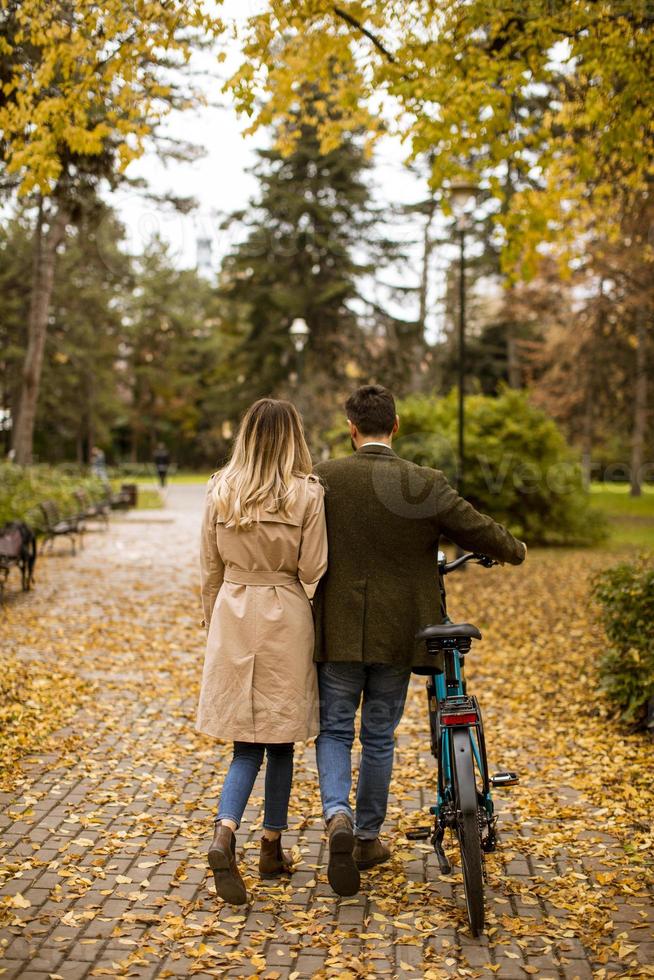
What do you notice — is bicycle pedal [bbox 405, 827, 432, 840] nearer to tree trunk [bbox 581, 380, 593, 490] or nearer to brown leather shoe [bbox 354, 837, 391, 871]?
brown leather shoe [bbox 354, 837, 391, 871]

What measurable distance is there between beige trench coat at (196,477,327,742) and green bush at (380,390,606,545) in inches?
516

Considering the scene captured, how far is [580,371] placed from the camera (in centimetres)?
3025

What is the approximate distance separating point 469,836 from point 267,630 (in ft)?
3.50

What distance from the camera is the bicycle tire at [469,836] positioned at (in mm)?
3561

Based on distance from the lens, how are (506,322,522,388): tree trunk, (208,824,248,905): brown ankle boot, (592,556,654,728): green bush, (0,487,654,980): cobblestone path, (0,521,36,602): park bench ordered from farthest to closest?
1. (506,322,522,388): tree trunk
2. (0,521,36,602): park bench
3. (592,556,654,728): green bush
4. (208,824,248,905): brown ankle boot
5. (0,487,654,980): cobblestone path

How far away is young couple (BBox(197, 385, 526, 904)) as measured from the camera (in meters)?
3.93

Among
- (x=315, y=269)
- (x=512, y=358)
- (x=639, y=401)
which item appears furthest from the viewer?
(x=512, y=358)

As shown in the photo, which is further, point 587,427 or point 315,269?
point 315,269

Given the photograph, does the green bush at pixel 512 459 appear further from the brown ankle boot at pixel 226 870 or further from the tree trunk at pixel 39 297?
the brown ankle boot at pixel 226 870

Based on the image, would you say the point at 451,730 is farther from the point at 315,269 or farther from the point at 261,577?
the point at 315,269

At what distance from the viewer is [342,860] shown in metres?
3.77

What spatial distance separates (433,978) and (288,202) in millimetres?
32126

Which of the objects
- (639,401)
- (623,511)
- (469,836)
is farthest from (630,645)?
(639,401)

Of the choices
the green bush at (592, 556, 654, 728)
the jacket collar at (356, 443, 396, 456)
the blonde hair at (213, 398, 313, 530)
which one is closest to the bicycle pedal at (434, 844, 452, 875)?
the blonde hair at (213, 398, 313, 530)
